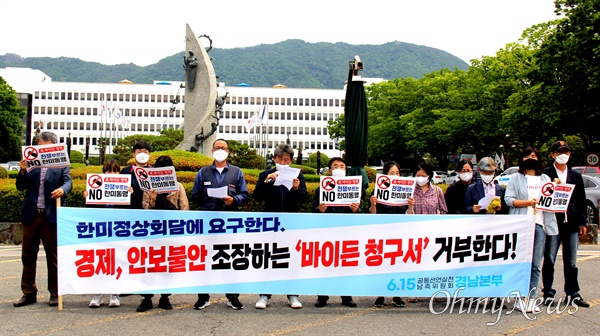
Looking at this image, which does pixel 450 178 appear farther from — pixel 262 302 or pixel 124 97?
pixel 124 97

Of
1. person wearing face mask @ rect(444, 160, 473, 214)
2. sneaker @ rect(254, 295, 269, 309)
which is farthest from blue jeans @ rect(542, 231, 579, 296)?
sneaker @ rect(254, 295, 269, 309)

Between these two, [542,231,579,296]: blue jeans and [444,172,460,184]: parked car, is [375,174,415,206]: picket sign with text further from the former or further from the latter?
[444,172,460,184]: parked car

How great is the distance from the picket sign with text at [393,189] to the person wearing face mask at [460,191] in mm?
1052

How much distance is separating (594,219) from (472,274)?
486 inches

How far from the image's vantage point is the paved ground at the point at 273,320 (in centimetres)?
649

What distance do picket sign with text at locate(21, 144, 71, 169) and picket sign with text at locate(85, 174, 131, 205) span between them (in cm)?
Answer: 39

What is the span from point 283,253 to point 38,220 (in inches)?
114

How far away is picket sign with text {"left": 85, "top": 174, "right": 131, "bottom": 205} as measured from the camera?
7.72 meters

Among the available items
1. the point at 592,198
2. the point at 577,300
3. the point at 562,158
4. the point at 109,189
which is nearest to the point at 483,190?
the point at 562,158

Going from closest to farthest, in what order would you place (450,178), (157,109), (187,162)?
(187,162) → (450,178) → (157,109)

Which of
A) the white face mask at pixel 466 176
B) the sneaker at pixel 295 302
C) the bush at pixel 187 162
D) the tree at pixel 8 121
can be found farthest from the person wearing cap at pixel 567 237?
the tree at pixel 8 121

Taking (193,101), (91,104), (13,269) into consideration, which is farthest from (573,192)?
(91,104)

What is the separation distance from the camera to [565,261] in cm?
794

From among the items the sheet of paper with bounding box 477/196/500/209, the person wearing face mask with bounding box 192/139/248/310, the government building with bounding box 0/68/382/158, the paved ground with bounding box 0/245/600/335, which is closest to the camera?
the paved ground with bounding box 0/245/600/335
